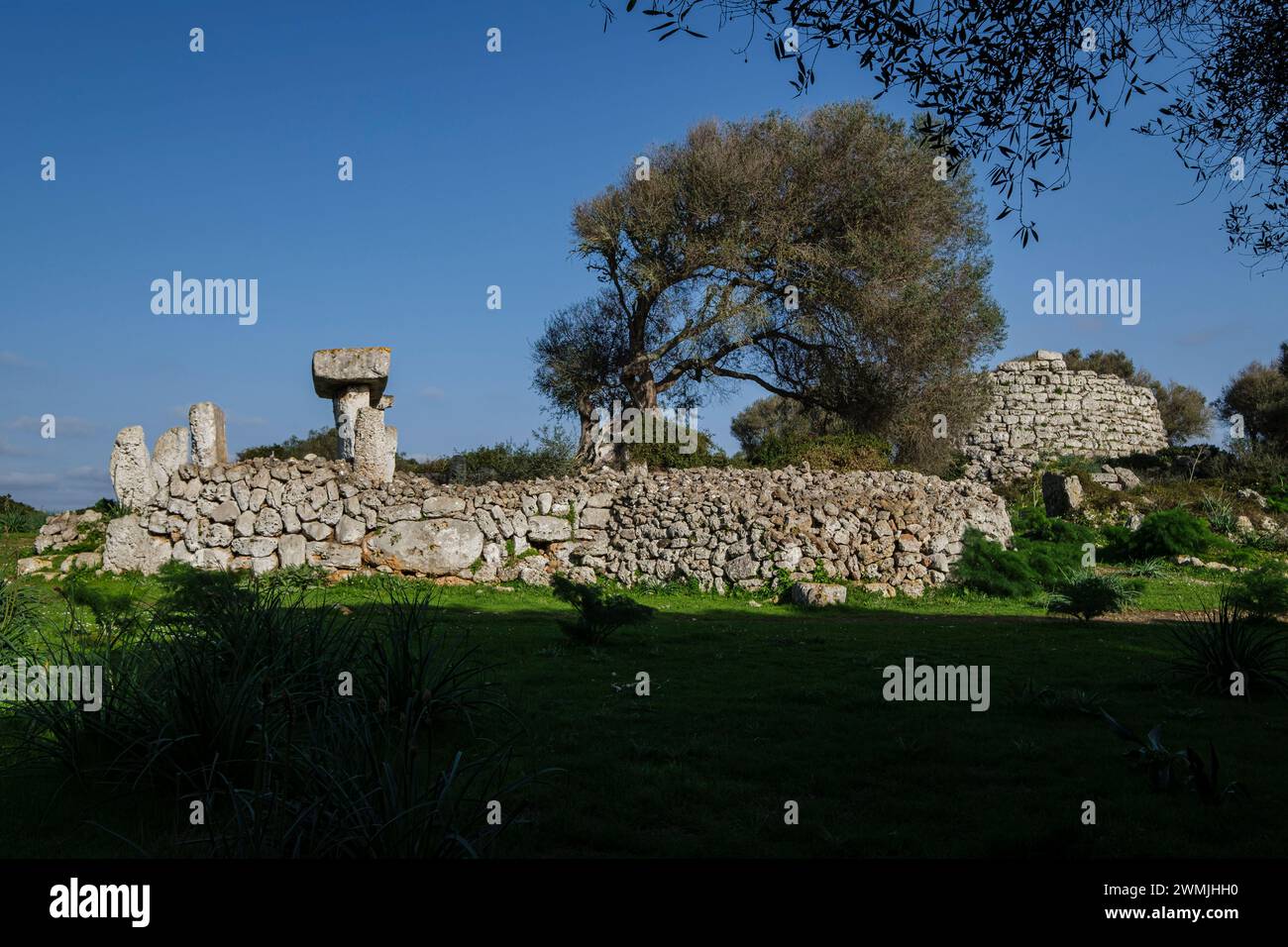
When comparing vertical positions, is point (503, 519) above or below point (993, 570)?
above

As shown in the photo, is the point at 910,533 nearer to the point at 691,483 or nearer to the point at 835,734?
the point at 691,483

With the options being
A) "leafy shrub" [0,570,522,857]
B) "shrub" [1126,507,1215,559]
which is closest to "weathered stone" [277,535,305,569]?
"leafy shrub" [0,570,522,857]

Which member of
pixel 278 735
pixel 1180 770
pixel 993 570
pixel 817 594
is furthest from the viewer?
pixel 993 570

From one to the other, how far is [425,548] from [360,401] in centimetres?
387

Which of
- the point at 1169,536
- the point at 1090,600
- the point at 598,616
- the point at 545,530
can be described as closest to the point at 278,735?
the point at 598,616

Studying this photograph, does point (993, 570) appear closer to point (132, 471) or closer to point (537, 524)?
point (537, 524)

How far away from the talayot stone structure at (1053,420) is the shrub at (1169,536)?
439 inches

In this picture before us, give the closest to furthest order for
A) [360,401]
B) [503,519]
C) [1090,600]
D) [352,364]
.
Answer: [1090,600], [503,519], [352,364], [360,401]

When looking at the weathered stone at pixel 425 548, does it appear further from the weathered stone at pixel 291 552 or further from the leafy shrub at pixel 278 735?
the leafy shrub at pixel 278 735

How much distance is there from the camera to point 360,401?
18.9 meters

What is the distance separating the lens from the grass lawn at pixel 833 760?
15.3 feet

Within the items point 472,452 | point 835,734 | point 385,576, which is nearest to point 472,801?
point 835,734

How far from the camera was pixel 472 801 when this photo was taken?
434 cm
